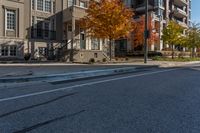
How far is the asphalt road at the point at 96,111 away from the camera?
5.17 meters

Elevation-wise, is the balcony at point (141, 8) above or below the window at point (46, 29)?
above

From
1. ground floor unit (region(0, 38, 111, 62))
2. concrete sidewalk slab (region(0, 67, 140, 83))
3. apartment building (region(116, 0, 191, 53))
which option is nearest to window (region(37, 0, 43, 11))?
ground floor unit (region(0, 38, 111, 62))

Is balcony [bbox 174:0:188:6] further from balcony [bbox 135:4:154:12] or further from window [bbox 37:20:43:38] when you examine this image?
window [bbox 37:20:43:38]

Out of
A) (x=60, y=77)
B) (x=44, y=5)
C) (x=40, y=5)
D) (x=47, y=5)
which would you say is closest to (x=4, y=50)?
(x=40, y=5)

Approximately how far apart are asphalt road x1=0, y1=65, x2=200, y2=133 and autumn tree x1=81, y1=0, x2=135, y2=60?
20.7m

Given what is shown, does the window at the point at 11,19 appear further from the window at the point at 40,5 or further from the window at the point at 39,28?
the window at the point at 40,5

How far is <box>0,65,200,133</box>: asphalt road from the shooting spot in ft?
17.0

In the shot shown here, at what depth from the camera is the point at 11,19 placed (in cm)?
→ 3100

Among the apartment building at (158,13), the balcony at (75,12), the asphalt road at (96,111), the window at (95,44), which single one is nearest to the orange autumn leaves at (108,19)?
the balcony at (75,12)

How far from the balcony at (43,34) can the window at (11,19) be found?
2555mm

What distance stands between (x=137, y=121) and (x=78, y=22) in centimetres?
2985

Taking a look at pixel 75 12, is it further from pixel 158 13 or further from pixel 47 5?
pixel 158 13

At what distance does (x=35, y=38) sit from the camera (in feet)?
108

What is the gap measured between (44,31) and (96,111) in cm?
2870
